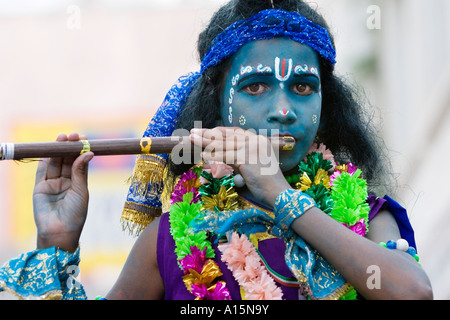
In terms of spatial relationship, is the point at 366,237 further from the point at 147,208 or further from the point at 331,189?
the point at 147,208

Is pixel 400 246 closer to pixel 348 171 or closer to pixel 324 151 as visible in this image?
pixel 348 171

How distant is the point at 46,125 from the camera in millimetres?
12500

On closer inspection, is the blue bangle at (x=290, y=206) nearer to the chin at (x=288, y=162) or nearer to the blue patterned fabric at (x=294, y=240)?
the blue patterned fabric at (x=294, y=240)

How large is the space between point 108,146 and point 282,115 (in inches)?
25.5

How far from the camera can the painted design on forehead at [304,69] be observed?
3086 mm

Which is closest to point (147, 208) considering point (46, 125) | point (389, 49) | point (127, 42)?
point (46, 125)

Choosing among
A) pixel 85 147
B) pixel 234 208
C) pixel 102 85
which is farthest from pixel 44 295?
pixel 102 85

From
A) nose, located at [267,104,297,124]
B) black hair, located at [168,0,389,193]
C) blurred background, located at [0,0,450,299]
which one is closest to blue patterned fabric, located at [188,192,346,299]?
nose, located at [267,104,297,124]

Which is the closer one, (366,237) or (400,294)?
(400,294)

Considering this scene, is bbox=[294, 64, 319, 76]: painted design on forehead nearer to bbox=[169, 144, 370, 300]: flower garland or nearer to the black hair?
the black hair

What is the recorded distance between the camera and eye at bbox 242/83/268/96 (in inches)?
122

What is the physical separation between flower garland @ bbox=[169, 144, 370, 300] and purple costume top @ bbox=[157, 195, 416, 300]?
0.03 metres

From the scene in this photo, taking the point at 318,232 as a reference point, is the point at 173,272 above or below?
below
